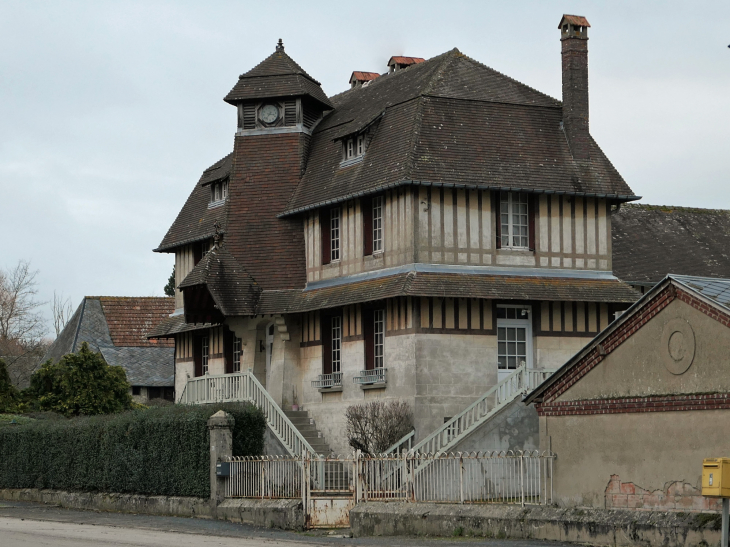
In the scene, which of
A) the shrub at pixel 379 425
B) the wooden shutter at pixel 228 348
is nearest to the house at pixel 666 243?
the shrub at pixel 379 425

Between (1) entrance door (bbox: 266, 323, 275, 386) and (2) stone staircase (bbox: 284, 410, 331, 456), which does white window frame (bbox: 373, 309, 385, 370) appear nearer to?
(2) stone staircase (bbox: 284, 410, 331, 456)

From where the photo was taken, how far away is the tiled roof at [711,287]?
17.2 m

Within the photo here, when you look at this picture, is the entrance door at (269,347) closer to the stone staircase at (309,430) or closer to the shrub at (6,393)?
the stone staircase at (309,430)

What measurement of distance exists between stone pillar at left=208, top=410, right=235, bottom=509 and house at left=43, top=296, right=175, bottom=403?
21.9 metres

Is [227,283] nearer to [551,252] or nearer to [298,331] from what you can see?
[298,331]

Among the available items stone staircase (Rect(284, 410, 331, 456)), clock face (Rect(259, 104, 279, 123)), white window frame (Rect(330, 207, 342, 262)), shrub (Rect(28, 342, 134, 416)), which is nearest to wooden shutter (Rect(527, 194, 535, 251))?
white window frame (Rect(330, 207, 342, 262))

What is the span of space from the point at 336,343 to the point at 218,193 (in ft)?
23.8

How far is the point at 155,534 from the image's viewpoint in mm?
21438

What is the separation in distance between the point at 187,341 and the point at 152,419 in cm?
1038

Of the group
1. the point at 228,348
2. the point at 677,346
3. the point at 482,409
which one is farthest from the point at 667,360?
the point at 228,348

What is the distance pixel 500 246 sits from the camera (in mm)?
29156

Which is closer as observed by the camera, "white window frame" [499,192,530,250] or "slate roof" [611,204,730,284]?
"white window frame" [499,192,530,250]

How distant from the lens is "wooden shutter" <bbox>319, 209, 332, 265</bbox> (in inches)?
1241

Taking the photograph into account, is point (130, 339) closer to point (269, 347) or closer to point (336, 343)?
point (269, 347)
